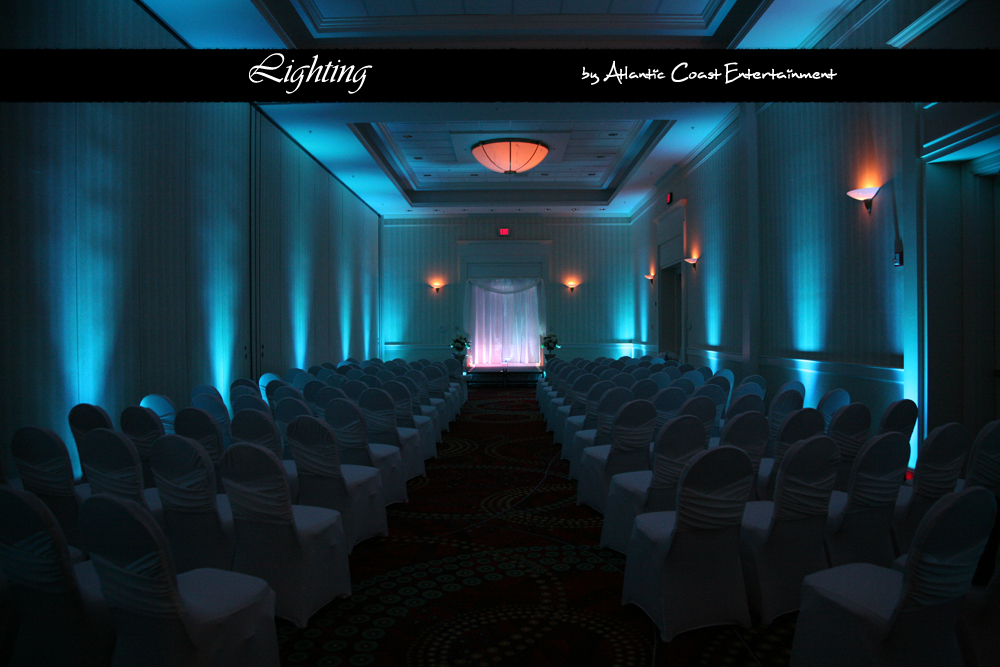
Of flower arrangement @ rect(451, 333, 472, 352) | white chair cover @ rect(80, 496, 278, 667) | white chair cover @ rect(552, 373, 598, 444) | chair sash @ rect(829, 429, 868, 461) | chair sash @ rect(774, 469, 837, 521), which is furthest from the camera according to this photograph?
flower arrangement @ rect(451, 333, 472, 352)

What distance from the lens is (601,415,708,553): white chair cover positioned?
3106 millimetres

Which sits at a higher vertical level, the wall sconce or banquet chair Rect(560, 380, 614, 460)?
the wall sconce

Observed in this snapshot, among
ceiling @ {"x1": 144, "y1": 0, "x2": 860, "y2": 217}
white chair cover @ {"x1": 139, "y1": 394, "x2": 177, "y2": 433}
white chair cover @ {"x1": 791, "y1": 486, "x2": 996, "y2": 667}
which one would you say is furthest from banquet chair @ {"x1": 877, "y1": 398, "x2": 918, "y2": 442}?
white chair cover @ {"x1": 139, "y1": 394, "x2": 177, "y2": 433}

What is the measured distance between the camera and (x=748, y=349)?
821cm

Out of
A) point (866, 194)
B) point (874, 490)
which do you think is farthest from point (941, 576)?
point (866, 194)

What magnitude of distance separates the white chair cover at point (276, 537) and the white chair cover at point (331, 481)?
0.55 meters

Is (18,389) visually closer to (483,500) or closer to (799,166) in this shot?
(483,500)

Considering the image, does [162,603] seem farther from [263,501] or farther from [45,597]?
[263,501]

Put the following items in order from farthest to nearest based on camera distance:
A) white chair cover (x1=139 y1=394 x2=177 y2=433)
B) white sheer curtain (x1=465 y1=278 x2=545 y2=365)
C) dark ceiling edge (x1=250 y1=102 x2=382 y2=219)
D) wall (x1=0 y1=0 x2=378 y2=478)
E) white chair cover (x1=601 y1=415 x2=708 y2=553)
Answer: white sheer curtain (x1=465 y1=278 x2=545 y2=365) → dark ceiling edge (x1=250 y1=102 x2=382 y2=219) → white chair cover (x1=139 y1=394 x2=177 y2=433) → wall (x1=0 y1=0 x2=378 y2=478) → white chair cover (x1=601 y1=415 x2=708 y2=553)

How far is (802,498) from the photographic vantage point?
2568mm

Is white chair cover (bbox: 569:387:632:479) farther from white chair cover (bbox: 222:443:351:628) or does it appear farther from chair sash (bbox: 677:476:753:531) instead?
white chair cover (bbox: 222:443:351:628)

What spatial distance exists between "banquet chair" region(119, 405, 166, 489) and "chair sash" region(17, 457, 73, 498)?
0.76m

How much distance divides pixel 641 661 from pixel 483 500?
254cm

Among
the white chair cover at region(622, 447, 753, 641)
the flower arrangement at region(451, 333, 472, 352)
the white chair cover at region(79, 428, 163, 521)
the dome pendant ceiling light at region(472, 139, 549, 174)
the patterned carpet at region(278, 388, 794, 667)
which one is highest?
the dome pendant ceiling light at region(472, 139, 549, 174)
